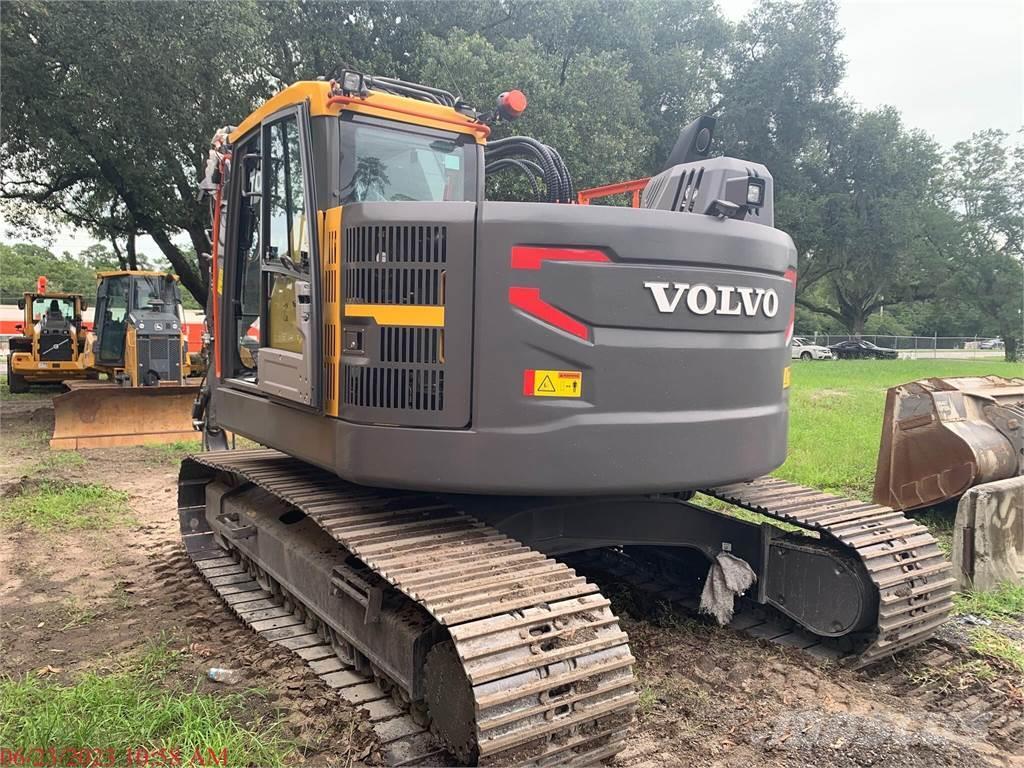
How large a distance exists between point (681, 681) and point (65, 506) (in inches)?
213

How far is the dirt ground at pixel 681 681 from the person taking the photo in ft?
10.0

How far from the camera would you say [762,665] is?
3.79 metres

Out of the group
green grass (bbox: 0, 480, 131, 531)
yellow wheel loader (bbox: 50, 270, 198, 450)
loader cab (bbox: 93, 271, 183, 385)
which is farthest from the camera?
loader cab (bbox: 93, 271, 183, 385)

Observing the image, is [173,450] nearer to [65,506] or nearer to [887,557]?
[65,506]

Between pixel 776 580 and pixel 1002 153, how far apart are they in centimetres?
3547

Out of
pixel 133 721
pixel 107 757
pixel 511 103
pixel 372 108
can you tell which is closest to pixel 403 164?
pixel 372 108

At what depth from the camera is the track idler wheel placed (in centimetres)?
267

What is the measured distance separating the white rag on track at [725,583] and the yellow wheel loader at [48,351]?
47.2ft

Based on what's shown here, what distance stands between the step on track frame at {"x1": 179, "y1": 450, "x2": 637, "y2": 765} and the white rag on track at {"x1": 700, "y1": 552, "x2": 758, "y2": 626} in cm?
138

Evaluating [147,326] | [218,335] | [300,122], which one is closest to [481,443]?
[300,122]

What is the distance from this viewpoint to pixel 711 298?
321 cm

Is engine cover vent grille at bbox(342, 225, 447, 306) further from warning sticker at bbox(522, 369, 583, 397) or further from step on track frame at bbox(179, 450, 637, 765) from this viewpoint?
step on track frame at bbox(179, 450, 637, 765)

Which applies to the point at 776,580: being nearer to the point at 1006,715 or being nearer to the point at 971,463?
the point at 1006,715

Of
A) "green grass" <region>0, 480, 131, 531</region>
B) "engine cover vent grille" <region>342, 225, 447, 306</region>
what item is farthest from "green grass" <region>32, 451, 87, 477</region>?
"engine cover vent grille" <region>342, 225, 447, 306</region>
